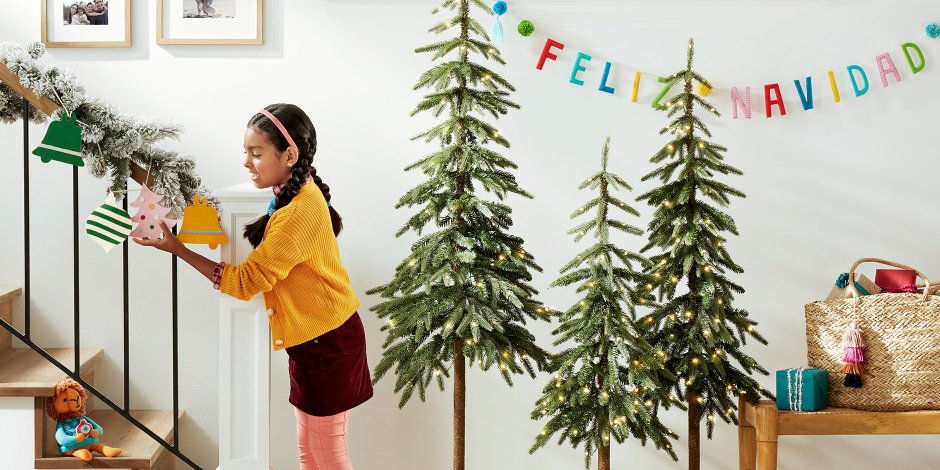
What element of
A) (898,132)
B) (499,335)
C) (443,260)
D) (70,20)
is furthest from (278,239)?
(898,132)

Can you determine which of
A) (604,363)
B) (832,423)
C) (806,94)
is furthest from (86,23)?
(832,423)

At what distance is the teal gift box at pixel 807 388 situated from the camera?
2443 millimetres

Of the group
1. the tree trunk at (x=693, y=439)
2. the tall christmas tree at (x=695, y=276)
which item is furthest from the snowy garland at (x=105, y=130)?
the tree trunk at (x=693, y=439)

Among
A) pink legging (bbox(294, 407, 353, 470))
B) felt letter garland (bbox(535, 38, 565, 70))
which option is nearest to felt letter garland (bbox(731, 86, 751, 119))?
felt letter garland (bbox(535, 38, 565, 70))

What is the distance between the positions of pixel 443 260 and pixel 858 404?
1.26 m

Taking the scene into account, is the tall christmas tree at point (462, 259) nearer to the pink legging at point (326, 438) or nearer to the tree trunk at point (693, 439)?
the pink legging at point (326, 438)

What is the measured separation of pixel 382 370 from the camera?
8.27ft

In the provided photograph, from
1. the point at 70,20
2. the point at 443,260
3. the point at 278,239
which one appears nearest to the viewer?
the point at 278,239

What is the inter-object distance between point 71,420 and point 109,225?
28.2 inches

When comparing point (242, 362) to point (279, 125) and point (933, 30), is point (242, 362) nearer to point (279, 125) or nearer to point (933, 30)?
point (279, 125)

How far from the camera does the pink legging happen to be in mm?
2084

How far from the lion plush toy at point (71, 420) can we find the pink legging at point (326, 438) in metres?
0.75

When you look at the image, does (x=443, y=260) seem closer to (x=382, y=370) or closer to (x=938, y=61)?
(x=382, y=370)

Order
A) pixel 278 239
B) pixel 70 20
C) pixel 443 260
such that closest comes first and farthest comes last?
1. pixel 278 239
2. pixel 443 260
3. pixel 70 20
